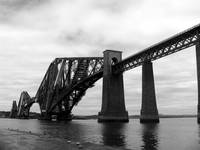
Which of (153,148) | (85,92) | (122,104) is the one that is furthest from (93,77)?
(153,148)

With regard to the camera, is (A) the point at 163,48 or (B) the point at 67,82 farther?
(B) the point at 67,82

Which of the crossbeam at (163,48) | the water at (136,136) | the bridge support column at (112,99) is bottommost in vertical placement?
the water at (136,136)

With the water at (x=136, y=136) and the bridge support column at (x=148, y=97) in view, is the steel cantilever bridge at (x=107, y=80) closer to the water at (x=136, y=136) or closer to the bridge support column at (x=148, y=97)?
the bridge support column at (x=148, y=97)

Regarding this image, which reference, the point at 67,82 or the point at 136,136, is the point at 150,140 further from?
the point at 67,82

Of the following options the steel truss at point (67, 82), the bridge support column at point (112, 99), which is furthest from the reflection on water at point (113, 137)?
the steel truss at point (67, 82)

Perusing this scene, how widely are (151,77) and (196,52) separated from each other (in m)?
19.9

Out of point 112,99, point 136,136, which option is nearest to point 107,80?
point 112,99

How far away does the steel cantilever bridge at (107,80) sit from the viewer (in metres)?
81.4

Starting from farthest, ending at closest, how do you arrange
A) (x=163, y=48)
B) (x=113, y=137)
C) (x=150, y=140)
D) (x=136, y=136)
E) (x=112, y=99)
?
1. (x=112, y=99)
2. (x=163, y=48)
3. (x=136, y=136)
4. (x=113, y=137)
5. (x=150, y=140)

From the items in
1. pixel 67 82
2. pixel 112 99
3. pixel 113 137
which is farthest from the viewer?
pixel 67 82

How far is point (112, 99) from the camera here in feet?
325

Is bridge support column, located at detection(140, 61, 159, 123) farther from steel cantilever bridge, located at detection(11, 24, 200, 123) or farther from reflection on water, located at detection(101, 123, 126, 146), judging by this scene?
reflection on water, located at detection(101, 123, 126, 146)

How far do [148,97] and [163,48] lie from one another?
1349 centimetres

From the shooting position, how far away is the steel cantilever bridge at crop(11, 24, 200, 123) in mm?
81438
